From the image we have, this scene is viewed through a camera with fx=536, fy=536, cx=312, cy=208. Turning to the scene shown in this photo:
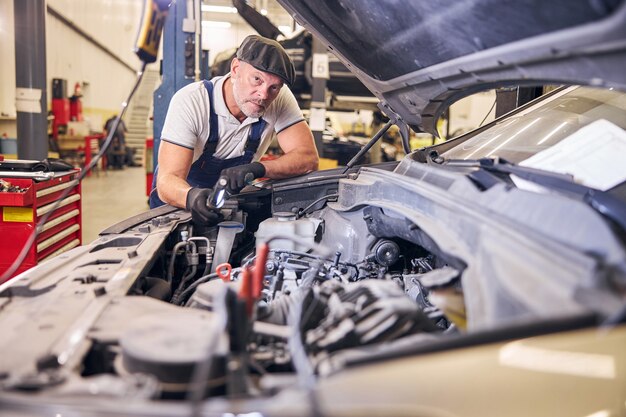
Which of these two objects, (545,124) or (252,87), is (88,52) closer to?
(252,87)

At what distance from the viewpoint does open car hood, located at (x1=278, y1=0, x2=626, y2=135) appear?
112 centimetres

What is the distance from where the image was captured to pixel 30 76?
5512 millimetres

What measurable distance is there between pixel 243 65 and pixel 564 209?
72.8 inches

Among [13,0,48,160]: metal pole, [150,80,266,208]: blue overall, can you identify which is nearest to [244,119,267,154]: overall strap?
[150,80,266,208]: blue overall

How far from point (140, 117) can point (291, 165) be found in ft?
48.6

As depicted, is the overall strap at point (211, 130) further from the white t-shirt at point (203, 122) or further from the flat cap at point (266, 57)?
the flat cap at point (266, 57)

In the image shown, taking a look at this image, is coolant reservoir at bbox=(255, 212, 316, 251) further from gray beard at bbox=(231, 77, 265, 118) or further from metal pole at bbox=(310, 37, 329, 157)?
metal pole at bbox=(310, 37, 329, 157)

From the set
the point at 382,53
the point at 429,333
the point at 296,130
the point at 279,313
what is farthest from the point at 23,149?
the point at 429,333

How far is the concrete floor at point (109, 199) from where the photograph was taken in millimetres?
6127

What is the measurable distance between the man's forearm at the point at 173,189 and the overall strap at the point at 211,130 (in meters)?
0.33

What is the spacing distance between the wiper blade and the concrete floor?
4.42 meters

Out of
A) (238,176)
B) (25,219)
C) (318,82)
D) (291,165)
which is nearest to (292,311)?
(238,176)

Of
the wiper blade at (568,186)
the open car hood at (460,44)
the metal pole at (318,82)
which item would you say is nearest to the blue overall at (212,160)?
the open car hood at (460,44)

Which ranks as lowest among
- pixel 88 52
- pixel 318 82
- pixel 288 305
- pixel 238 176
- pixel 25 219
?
pixel 25 219
